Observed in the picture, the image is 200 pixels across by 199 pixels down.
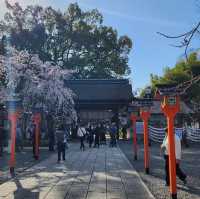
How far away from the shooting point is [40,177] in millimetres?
12961

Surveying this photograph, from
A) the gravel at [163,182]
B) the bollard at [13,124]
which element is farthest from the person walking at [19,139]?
the gravel at [163,182]

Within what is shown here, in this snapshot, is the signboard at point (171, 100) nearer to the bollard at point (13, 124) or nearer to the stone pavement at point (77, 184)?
the stone pavement at point (77, 184)

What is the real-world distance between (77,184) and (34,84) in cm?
2144

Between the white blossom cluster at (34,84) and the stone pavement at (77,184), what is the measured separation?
52.1 feet

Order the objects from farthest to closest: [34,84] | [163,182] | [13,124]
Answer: [34,84] → [13,124] → [163,182]

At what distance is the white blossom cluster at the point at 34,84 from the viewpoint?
31.0 metres

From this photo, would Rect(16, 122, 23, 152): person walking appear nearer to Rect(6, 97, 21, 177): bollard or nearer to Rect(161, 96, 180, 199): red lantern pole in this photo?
Rect(6, 97, 21, 177): bollard

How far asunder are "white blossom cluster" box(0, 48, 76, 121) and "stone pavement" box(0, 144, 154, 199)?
626 inches

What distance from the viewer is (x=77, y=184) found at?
11367 millimetres

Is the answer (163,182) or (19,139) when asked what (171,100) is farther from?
(19,139)

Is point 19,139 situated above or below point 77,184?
above

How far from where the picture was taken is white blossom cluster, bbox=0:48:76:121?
102ft

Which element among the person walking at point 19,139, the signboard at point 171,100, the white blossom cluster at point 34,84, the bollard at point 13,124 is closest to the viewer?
the signboard at point 171,100

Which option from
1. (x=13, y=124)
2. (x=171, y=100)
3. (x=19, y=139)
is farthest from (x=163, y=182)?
(x=19, y=139)
